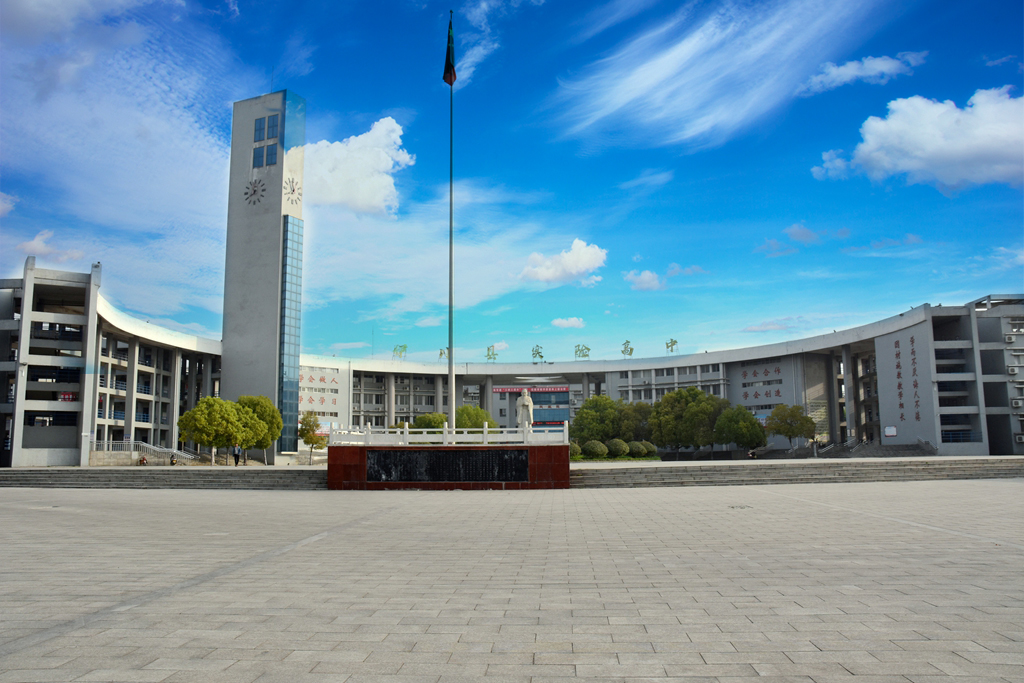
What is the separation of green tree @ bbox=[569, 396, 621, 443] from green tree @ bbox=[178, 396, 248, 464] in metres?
26.7

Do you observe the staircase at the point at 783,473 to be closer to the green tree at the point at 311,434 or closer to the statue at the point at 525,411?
the statue at the point at 525,411

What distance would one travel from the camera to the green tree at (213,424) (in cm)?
4166

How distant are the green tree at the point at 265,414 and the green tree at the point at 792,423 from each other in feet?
130

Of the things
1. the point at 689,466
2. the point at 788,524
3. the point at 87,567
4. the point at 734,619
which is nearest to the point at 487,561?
the point at 734,619

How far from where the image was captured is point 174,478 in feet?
79.9

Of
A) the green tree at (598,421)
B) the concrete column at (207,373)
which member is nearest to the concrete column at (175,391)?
the concrete column at (207,373)

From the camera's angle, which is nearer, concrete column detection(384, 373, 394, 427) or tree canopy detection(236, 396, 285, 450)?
tree canopy detection(236, 396, 285, 450)

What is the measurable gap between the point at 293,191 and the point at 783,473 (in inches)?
1770

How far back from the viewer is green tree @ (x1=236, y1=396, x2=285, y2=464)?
4631 cm

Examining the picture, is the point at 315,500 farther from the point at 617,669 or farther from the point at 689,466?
the point at 617,669

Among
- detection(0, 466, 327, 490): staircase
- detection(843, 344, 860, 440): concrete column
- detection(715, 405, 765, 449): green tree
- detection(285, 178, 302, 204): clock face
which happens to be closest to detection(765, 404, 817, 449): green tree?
detection(715, 405, 765, 449): green tree

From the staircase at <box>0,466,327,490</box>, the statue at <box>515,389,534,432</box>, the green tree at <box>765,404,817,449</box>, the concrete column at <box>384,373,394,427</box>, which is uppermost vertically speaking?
the concrete column at <box>384,373,394,427</box>

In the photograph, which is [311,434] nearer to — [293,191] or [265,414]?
[265,414]

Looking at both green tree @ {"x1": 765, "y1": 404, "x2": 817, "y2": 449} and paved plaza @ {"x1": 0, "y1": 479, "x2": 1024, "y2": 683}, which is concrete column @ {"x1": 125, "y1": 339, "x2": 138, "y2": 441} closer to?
paved plaza @ {"x1": 0, "y1": 479, "x2": 1024, "y2": 683}
